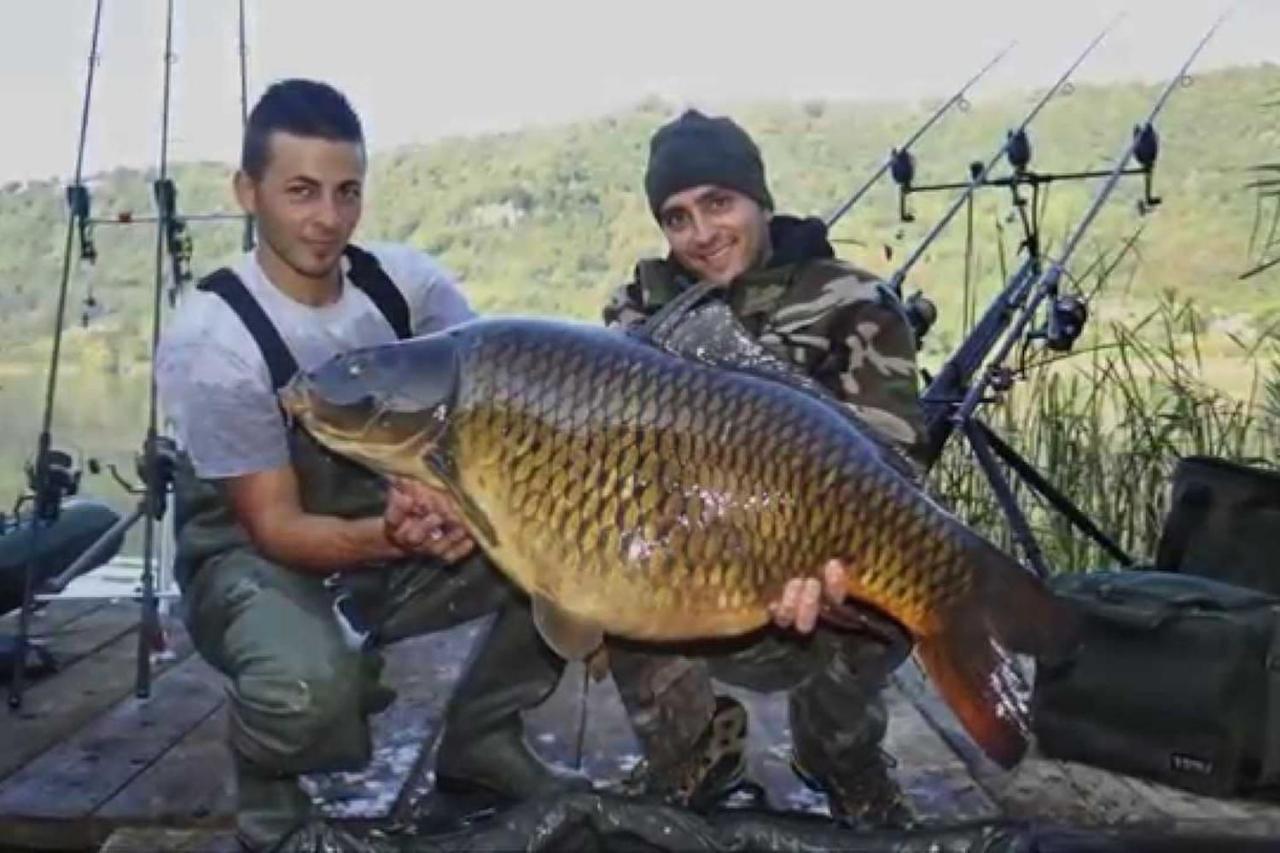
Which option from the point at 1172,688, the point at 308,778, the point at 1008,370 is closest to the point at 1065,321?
the point at 1008,370

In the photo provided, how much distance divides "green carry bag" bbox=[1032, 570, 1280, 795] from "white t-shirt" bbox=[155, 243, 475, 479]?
3.53 feet

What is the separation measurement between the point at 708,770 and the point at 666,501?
713mm

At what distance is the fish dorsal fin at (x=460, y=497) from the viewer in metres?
1.57

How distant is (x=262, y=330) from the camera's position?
6.44 feet

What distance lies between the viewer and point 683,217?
2.08 meters

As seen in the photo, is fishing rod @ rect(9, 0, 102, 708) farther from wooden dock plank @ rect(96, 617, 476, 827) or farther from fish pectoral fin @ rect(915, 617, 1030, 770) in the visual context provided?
fish pectoral fin @ rect(915, 617, 1030, 770)

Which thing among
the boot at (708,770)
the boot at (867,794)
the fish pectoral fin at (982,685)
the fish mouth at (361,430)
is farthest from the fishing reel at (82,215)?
the fish pectoral fin at (982,685)

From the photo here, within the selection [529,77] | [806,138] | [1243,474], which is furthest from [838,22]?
[1243,474]

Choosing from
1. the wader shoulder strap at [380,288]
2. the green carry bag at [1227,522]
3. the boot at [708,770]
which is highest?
the wader shoulder strap at [380,288]

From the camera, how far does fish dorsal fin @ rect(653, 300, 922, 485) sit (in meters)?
1.67

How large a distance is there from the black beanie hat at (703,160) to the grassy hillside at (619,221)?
0.60 m

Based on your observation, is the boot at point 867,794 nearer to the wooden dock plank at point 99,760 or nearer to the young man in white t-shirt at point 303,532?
the young man in white t-shirt at point 303,532

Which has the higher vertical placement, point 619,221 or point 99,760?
point 619,221

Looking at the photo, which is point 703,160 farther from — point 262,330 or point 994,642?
point 994,642
